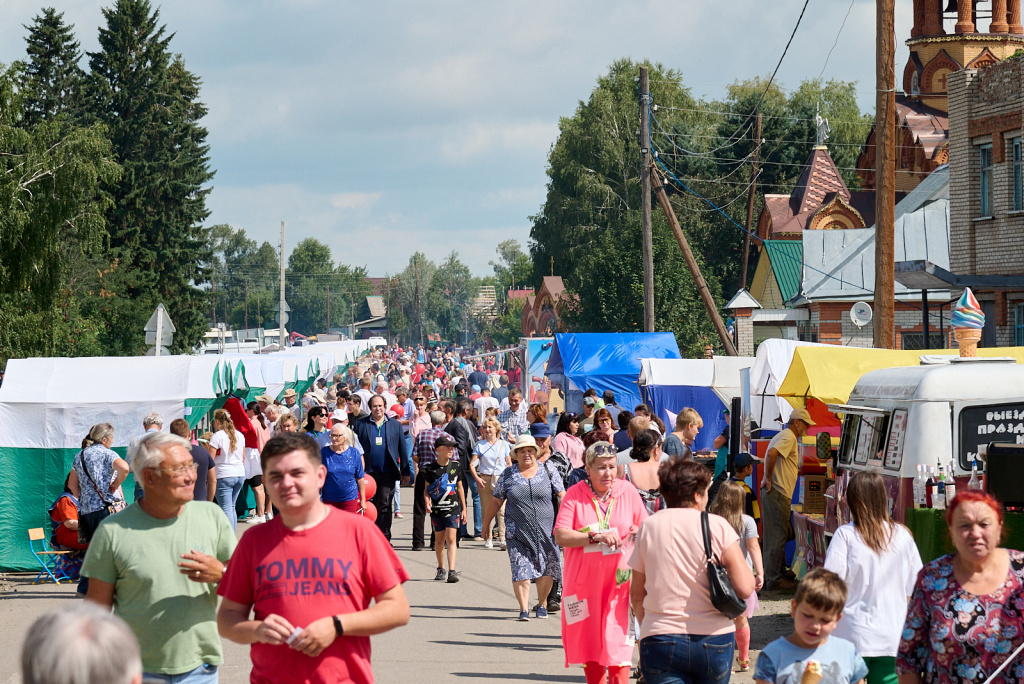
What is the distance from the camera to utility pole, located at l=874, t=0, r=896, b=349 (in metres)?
16.4

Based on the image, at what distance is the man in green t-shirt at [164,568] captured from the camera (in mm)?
4660

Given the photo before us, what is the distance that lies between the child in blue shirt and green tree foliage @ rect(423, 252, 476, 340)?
151m

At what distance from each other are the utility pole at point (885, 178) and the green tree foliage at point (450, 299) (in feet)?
458

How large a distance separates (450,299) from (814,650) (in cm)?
15740

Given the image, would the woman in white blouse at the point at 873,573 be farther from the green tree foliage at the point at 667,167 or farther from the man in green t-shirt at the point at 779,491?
the green tree foliage at the point at 667,167

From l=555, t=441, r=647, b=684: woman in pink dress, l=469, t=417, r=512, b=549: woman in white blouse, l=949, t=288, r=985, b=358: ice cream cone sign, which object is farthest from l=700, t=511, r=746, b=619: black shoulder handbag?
l=469, t=417, r=512, b=549: woman in white blouse

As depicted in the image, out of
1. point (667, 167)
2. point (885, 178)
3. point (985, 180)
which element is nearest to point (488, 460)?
point (885, 178)

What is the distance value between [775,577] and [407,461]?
5.46 meters

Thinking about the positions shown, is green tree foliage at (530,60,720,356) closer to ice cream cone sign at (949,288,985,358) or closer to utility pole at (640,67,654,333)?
utility pole at (640,67,654,333)

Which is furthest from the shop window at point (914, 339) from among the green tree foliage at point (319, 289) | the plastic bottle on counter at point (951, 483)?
the green tree foliage at point (319, 289)

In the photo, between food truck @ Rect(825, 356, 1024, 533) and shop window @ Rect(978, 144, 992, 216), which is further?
shop window @ Rect(978, 144, 992, 216)

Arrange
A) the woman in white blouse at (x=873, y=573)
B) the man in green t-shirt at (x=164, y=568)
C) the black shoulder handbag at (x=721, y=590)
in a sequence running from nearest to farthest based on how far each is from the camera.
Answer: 1. the man in green t-shirt at (x=164, y=568)
2. the black shoulder handbag at (x=721, y=590)
3. the woman in white blouse at (x=873, y=573)

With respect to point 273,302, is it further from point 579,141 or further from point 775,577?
point 775,577

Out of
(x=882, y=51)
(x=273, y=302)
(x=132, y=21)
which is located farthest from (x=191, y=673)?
(x=273, y=302)
